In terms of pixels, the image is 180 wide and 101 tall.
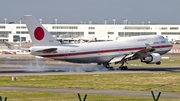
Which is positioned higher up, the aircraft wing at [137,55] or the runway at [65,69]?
the aircraft wing at [137,55]

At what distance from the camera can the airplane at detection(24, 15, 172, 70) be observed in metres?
51.2

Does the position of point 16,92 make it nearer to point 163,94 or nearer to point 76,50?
point 163,94

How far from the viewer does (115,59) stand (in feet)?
192

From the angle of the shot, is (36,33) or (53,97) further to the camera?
(36,33)

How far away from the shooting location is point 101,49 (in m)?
57.4

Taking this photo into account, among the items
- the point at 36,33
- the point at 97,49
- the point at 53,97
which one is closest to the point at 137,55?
the point at 97,49

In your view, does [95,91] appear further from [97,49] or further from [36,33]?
[97,49]

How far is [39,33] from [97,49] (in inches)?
457

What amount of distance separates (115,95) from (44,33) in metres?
26.0

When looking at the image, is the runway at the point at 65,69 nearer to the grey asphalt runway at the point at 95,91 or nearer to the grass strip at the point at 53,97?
the grey asphalt runway at the point at 95,91

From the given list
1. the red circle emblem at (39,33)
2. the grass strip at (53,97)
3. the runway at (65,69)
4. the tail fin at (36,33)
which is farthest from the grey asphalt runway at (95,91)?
the red circle emblem at (39,33)

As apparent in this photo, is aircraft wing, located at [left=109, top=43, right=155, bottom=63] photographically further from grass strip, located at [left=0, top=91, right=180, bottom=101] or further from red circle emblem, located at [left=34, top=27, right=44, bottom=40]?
grass strip, located at [left=0, top=91, right=180, bottom=101]

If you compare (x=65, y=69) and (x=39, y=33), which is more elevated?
(x=39, y=33)

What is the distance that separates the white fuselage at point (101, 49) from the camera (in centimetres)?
5334
